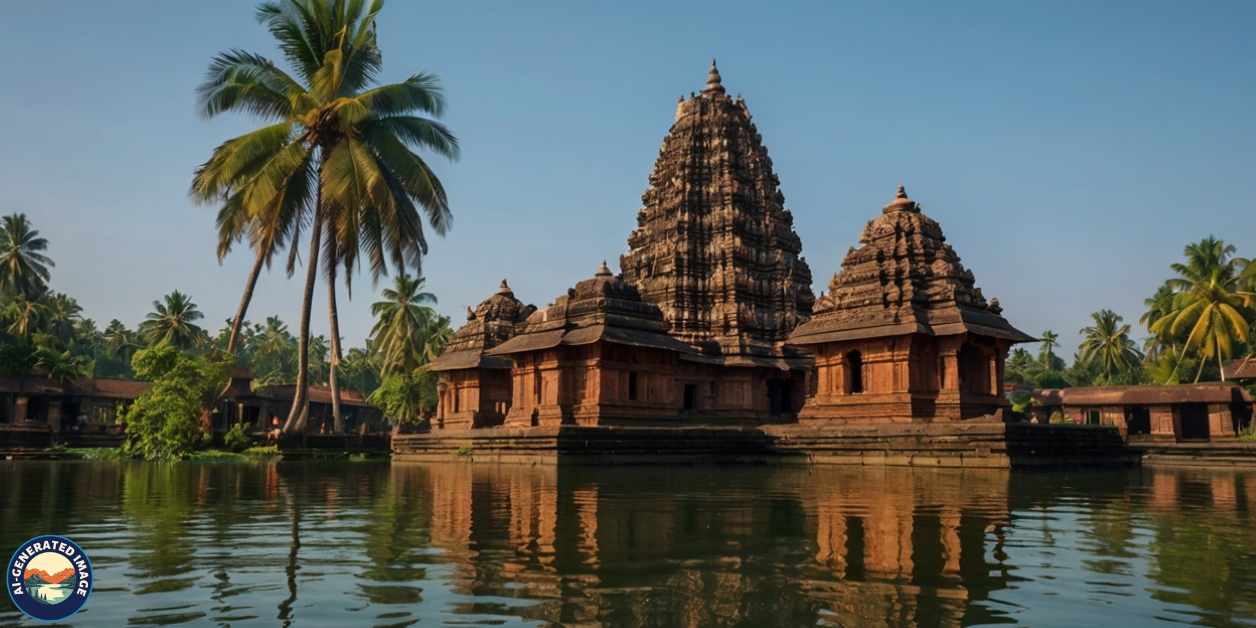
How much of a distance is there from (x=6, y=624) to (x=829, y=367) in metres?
24.0

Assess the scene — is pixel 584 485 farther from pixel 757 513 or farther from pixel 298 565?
pixel 298 565

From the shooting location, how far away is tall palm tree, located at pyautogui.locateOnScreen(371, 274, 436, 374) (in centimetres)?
4891

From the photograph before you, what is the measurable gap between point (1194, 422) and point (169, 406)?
38.9m

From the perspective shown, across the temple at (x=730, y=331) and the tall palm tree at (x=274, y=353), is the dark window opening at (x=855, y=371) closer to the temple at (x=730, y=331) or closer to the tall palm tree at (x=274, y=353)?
the temple at (x=730, y=331)

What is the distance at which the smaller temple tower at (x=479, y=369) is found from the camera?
33.1m

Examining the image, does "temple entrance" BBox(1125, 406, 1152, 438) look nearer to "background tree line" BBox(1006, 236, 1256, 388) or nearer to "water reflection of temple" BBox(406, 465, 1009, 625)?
"background tree line" BBox(1006, 236, 1256, 388)

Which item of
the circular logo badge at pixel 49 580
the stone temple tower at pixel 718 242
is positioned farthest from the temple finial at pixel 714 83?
the circular logo badge at pixel 49 580

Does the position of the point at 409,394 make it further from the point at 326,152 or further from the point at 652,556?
the point at 652,556

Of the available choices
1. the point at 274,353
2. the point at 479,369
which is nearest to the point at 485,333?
the point at 479,369

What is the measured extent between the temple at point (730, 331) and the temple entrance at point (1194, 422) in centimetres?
1633

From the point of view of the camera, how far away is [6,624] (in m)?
4.48

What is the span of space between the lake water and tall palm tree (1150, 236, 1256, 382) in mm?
31980

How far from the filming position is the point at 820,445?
22109 millimetres

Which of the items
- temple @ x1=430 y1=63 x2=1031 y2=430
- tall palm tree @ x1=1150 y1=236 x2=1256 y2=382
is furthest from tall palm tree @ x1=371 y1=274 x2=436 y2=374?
tall palm tree @ x1=1150 y1=236 x2=1256 y2=382
